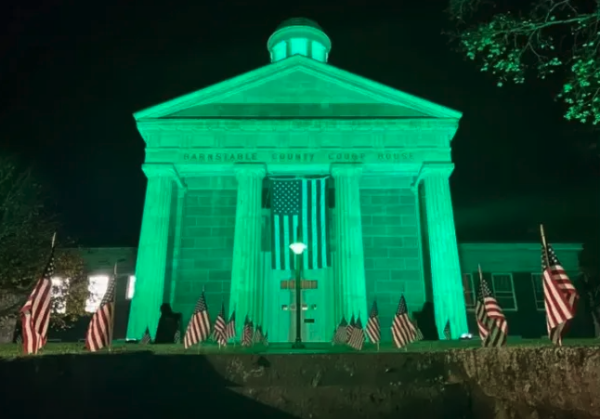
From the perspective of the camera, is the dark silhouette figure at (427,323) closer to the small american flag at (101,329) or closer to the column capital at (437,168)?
the column capital at (437,168)

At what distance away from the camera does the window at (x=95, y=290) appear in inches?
1094

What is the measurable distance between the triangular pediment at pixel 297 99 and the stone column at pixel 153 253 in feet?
10.1

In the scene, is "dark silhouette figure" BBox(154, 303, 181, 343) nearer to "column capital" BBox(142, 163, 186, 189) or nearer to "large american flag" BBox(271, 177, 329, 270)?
"large american flag" BBox(271, 177, 329, 270)

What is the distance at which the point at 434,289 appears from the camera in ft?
71.1

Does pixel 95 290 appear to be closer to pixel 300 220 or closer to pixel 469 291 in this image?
pixel 300 220

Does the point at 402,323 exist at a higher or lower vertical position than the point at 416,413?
higher

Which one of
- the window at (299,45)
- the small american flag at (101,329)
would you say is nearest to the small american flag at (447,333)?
the small american flag at (101,329)

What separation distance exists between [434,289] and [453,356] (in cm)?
→ 1485

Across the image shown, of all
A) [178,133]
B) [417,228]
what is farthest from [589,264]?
[178,133]

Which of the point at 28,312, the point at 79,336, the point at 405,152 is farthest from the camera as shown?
the point at 79,336

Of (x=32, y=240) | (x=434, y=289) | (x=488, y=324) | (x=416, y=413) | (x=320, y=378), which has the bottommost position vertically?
(x=416, y=413)

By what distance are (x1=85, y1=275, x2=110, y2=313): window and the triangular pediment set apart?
10907 mm

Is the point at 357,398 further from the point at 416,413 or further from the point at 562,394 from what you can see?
the point at 562,394

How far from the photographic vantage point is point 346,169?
22938 mm
